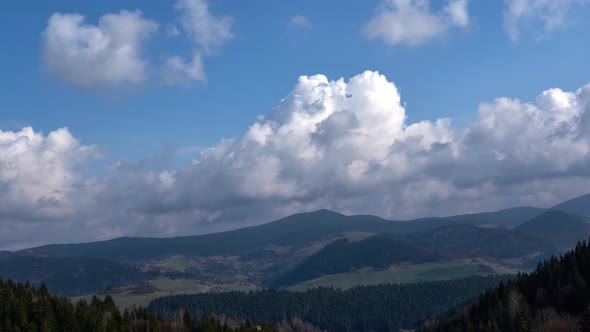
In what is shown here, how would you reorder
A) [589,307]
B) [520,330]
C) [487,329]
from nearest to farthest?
[589,307] → [520,330] → [487,329]

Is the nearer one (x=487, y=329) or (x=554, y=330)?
(x=554, y=330)

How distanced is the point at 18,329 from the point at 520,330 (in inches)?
6512

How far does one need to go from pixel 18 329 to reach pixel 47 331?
9967 mm

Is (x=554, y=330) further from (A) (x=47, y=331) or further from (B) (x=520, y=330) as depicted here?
(A) (x=47, y=331)

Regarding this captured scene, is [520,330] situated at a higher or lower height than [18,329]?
lower

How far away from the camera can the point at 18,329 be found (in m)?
200

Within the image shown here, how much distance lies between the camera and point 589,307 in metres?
151

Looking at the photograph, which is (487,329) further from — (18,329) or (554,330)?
(18,329)

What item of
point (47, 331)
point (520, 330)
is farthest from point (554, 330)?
point (47, 331)

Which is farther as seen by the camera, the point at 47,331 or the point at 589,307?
the point at 47,331

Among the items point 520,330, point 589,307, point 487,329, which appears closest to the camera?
point 589,307

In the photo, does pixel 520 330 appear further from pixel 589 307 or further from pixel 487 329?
pixel 589 307

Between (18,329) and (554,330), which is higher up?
(18,329)

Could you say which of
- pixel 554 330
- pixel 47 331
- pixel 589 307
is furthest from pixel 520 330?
pixel 47 331
